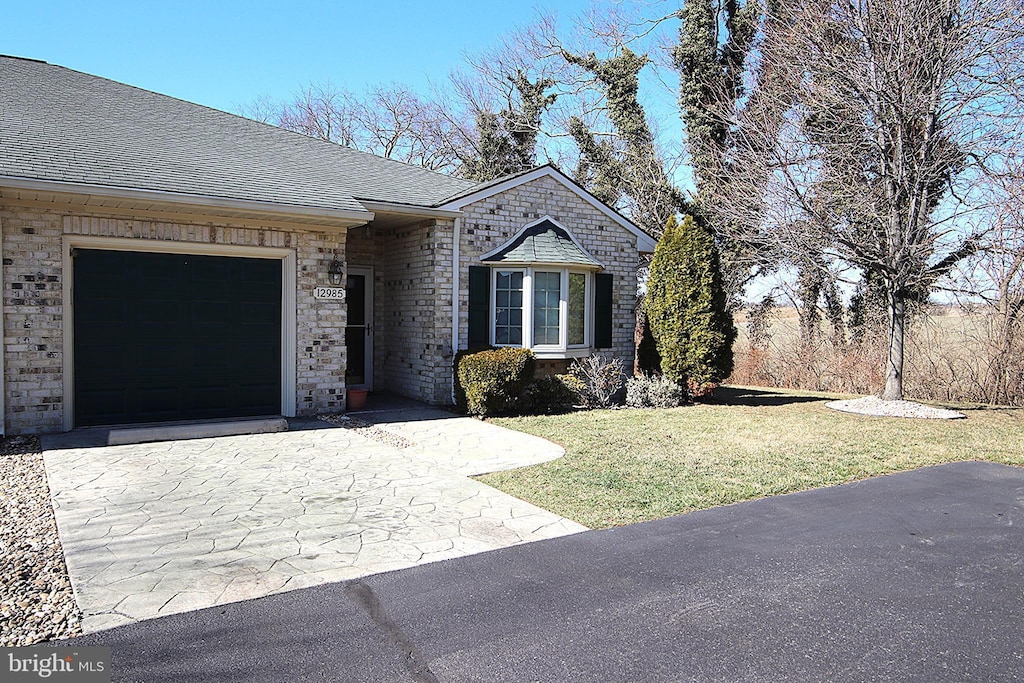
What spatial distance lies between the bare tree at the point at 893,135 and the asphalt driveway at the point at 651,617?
749 centimetres

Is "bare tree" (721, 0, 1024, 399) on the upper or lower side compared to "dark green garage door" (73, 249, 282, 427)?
upper

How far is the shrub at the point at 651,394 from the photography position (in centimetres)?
1187

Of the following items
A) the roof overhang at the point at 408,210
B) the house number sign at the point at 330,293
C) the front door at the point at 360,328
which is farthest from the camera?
the front door at the point at 360,328

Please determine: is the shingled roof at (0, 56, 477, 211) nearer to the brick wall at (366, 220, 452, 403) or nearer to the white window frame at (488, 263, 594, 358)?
the brick wall at (366, 220, 452, 403)

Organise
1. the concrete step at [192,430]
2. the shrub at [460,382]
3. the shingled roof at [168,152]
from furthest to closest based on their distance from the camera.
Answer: the shrub at [460,382]
the shingled roof at [168,152]
the concrete step at [192,430]

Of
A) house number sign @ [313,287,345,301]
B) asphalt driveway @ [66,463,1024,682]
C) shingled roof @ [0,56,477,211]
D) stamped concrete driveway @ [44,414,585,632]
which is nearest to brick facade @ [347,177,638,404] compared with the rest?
shingled roof @ [0,56,477,211]

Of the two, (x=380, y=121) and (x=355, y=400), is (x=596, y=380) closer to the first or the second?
(x=355, y=400)

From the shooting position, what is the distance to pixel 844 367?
1519 centimetres

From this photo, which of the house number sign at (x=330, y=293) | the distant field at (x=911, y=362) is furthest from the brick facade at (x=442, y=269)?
the distant field at (x=911, y=362)

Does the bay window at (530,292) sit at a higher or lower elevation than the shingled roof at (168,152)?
lower

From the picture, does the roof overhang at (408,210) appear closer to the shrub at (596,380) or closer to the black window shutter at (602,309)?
the black window shutter at (602,309)

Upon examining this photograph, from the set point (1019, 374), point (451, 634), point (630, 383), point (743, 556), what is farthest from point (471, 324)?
point (1019, 374)

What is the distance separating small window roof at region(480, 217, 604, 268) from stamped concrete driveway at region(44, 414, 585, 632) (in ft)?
14.4

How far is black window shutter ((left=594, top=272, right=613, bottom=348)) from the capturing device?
1262 centimetres
